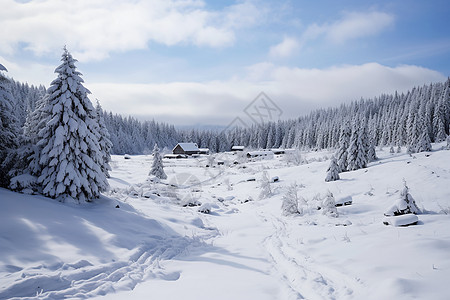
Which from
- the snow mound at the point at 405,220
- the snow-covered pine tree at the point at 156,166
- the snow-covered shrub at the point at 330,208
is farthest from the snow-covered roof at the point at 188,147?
the snow mound at the point at 405,220

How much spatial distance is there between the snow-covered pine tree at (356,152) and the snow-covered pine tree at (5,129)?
34867mm

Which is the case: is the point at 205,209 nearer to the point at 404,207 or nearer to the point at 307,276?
the point at 307,276

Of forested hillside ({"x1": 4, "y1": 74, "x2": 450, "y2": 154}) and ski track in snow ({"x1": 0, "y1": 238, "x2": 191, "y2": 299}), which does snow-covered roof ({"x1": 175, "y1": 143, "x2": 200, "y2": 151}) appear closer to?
forested hillside ({"x1": 4, "y1": 74, "x2": 450, "y2": 154})

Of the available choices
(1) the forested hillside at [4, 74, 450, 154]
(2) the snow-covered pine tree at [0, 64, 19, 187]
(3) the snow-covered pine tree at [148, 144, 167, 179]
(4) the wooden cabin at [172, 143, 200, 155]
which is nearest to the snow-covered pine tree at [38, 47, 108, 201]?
(2) the snow-covered pine tree at [0, 64, 19, 187]

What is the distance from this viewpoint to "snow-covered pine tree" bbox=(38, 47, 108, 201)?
1124cm

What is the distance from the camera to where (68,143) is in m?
11.7

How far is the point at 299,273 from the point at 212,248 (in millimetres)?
4179

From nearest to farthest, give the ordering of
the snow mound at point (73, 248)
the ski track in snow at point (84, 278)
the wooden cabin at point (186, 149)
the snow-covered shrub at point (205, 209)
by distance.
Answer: the ski track in snow at point (84, 278), the snow mound at point (73, 248), the snow-covered shrub at point (205, 209), the wooden cabin at point (186, 149)

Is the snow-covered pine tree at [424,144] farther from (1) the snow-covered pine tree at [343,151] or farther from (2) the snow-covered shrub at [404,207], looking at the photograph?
(2) the snow-covered shrub at [404,207]

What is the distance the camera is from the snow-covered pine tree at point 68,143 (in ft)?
36.9

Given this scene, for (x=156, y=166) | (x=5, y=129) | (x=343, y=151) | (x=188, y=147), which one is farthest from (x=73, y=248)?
(x=188, y=147)

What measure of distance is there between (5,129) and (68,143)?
3.10 m

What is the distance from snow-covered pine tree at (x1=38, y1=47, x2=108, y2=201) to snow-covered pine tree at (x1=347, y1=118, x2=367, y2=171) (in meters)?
31.1

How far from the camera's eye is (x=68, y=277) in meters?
5.84
